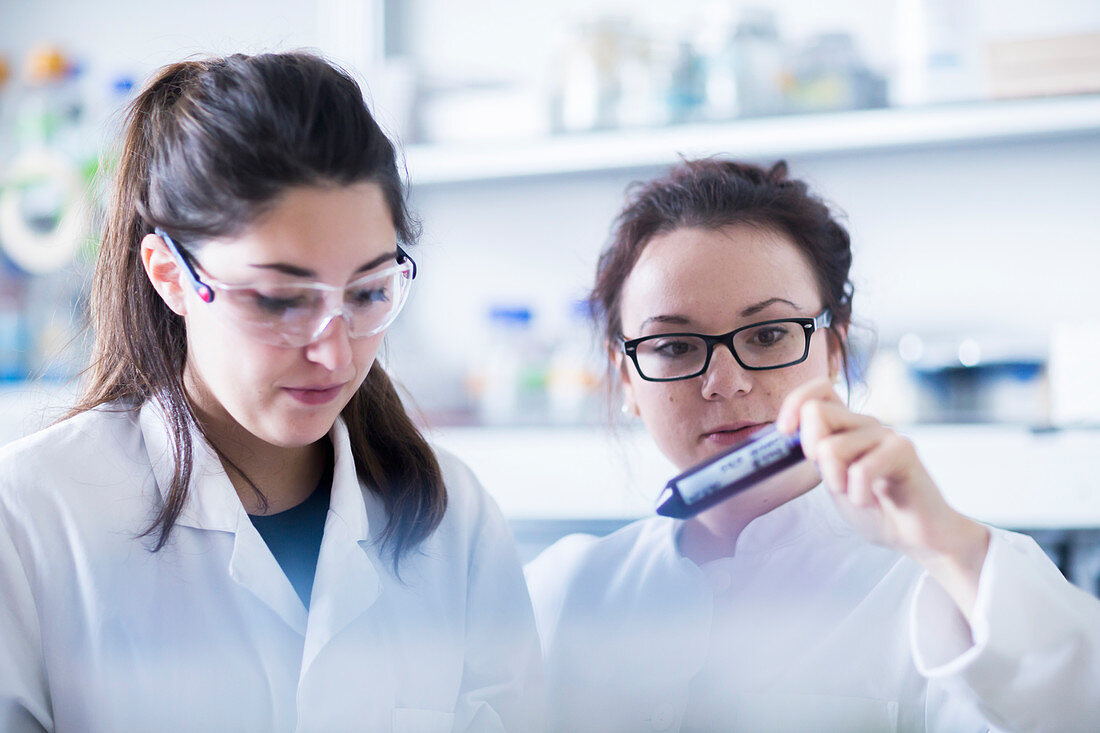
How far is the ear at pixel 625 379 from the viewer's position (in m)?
1.13

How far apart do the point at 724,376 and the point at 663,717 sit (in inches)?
13.9

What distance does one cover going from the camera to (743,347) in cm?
101

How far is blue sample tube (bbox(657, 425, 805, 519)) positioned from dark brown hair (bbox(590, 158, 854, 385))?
1.20 feet

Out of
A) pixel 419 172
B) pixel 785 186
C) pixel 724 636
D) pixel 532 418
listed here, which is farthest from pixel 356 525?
pixel 419 172

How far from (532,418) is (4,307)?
4.48 feet

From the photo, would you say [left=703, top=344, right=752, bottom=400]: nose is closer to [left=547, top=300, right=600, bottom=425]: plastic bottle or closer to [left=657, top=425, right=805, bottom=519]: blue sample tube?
[left=657, top=425, right=805, bottom=519]: blue sample tube

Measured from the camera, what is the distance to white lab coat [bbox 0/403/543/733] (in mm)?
850

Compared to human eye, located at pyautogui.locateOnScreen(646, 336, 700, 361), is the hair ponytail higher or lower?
lower

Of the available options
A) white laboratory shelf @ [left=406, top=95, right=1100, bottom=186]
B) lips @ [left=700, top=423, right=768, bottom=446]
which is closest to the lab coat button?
lips @ [left=700, top=423, right=768, bottom=446]

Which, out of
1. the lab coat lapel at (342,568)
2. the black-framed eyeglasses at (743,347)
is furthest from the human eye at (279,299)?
the black-framed eyeglasses at (743,347)

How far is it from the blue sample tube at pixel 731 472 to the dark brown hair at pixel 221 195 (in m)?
0.33

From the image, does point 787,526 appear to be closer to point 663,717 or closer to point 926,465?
point 663,717

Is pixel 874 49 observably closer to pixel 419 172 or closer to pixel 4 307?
pixel 419 172

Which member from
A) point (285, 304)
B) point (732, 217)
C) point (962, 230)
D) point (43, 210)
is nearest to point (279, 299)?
point (285, 304)
